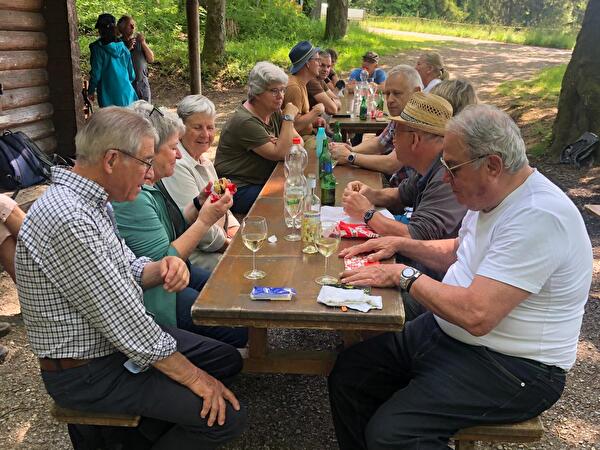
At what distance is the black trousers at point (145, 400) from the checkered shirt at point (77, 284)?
8cm

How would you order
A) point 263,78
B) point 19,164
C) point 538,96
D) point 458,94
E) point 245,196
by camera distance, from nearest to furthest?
point 458,94, point 263,78, point 245,196, point 19,164, point 538,96

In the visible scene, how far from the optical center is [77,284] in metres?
1.88

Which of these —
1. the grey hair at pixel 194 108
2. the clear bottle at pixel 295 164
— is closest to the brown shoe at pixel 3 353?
the grey hair at pixel 194 108

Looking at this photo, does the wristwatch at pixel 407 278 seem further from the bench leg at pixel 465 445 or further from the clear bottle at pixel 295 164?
the clear bottle at pixel 295 164

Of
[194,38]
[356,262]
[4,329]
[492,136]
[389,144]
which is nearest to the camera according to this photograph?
[492,136]

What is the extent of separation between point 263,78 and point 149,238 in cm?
211

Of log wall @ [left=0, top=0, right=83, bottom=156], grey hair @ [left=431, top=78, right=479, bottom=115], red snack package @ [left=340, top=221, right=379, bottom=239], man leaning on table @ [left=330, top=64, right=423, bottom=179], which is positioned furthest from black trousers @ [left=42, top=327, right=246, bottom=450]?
log wall @ [left=0, top=0, right=83, bottom=156]

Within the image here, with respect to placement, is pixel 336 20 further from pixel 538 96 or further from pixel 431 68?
pixel 431 68

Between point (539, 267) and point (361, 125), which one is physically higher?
point (539, 267)

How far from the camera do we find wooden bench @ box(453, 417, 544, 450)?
6.71 ft

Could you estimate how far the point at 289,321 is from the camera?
202cm

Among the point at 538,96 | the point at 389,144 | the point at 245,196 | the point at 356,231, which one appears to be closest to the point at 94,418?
the point at 356,231

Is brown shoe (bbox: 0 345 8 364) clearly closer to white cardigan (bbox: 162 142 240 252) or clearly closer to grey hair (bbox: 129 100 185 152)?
white cardigan (bbox: 162 142 240 252)

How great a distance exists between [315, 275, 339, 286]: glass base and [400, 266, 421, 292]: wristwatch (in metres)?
0.26
